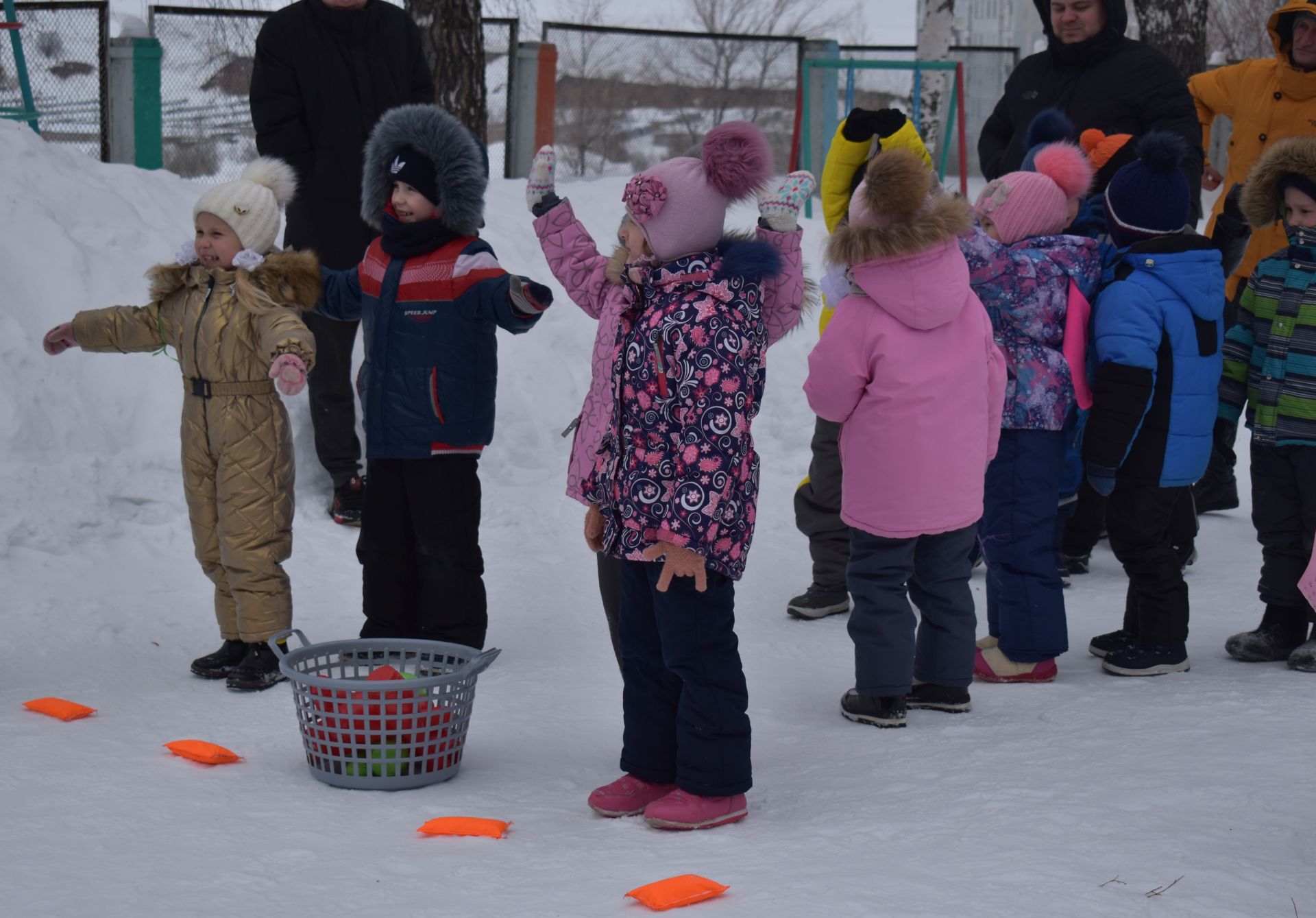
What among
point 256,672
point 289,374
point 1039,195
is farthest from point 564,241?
point 256,672

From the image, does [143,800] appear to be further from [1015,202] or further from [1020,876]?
[1015,202]

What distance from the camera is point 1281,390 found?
480cm

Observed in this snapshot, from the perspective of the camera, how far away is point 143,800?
352 cm

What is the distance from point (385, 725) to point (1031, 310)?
99.9 inches

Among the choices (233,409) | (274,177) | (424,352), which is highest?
(274,177)

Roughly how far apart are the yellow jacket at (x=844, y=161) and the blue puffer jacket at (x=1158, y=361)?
0.89 meters

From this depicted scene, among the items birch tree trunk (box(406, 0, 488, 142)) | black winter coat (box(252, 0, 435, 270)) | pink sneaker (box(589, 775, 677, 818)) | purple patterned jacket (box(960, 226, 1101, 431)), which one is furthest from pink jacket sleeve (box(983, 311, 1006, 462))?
birch tree trunk (box(406, 0, 488, 142))

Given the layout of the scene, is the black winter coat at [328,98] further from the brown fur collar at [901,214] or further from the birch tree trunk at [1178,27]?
the birch tree trunk at [1178,27]

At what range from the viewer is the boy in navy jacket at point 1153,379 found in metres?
4.55

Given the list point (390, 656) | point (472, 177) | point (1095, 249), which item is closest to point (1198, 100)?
point (1095, 249)

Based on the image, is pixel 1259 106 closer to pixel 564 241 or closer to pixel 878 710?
pixel 878 710

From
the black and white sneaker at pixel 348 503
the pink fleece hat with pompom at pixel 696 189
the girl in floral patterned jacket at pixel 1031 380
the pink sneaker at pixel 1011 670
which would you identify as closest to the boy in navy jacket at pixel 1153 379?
the girl in floral patterned jacket at pixel 1031 380

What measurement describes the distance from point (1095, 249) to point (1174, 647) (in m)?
1.45

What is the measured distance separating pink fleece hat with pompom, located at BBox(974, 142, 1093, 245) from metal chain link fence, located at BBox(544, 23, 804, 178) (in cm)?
948
